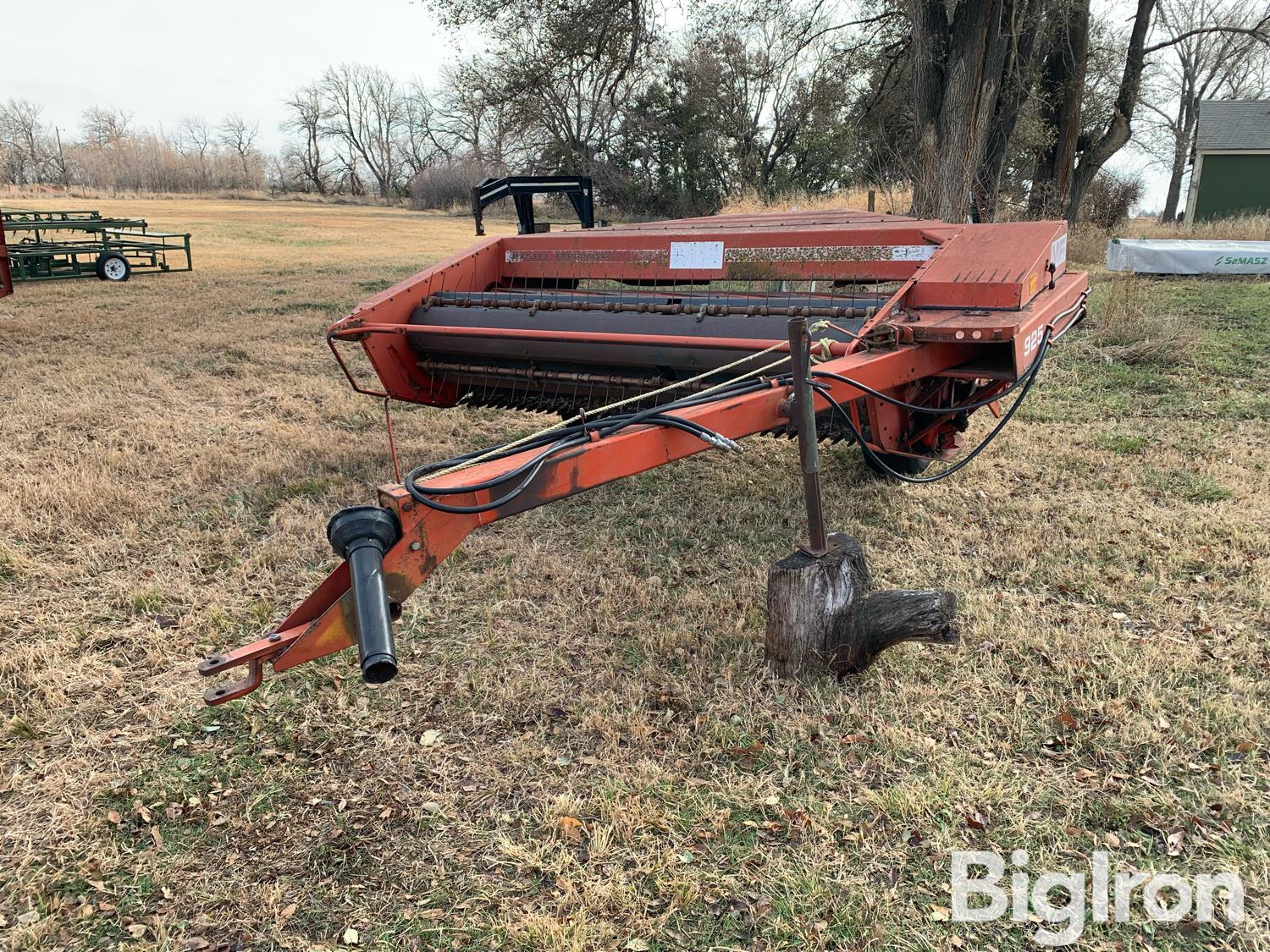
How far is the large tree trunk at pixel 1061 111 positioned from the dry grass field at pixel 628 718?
39.6 feet

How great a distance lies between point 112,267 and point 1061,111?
661 inches

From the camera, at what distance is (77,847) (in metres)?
2.29

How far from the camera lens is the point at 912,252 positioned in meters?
4.02

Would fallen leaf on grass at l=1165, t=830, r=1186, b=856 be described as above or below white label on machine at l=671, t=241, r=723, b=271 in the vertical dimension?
below

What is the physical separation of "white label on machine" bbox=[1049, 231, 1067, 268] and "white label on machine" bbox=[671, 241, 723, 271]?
1.57m

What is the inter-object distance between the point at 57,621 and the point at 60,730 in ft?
2.62

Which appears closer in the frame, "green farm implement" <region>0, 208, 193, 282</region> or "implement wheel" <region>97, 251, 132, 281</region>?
"green farm implement" <region>0, 208, 193, 282</region>

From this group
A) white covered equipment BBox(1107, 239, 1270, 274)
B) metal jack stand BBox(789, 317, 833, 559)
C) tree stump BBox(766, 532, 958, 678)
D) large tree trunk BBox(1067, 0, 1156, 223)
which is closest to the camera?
metal jack stand BBox(789, 317, 833, 559)

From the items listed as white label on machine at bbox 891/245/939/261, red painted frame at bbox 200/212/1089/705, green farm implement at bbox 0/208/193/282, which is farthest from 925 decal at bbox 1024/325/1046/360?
green farm implement at bbox 0/208/193/282

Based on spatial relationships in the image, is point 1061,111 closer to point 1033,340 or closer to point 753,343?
point 1033,340

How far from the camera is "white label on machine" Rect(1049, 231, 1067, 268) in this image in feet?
12.4

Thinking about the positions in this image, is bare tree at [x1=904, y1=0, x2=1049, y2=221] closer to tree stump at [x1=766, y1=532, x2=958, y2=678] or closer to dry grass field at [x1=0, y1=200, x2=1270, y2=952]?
dry grass field at [x1=0, y1=200, x2=1270, y2=952]

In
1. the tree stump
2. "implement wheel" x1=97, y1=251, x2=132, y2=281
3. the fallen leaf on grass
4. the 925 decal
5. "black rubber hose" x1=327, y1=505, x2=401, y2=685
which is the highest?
"implement wheel" x1=97, y1=251, x2=132, y2=281

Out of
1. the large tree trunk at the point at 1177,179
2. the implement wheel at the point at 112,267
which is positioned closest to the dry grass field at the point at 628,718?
the implement wheel at the point at 112,267
